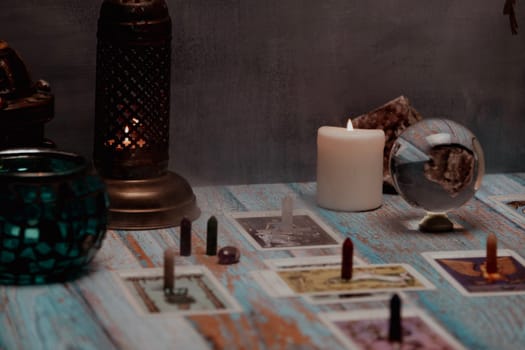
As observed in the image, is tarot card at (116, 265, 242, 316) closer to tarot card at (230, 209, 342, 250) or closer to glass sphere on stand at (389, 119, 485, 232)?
tarot card at (230, 209, 342, 250)

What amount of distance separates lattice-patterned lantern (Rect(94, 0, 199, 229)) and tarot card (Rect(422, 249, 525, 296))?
375 millimetres

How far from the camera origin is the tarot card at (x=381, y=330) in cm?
123

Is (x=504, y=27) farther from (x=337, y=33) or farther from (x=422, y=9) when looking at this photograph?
(x=337, y=33)

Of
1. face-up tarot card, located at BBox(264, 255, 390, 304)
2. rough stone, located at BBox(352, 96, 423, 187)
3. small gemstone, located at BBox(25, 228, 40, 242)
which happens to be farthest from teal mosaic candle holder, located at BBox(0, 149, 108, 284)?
rough stone, located at BBox(352, 96, 423, 187)

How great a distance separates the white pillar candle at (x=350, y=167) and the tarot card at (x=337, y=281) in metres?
0.25

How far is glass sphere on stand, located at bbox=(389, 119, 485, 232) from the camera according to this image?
→ 1.59 metres

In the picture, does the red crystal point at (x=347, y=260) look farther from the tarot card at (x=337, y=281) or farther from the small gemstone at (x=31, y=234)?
the small gemstone at (x=31, y=234)

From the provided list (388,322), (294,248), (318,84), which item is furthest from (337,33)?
(388,322)

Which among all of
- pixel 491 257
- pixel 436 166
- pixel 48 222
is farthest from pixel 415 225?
pixel 48 222

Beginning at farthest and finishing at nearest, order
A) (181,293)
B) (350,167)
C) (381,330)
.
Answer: (350,167) → (181,293) → (381,330)

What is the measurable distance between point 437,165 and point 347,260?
249mm

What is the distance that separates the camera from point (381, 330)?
1.27 meters

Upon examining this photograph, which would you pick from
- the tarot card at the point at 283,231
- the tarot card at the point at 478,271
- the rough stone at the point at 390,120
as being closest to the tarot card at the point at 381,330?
the tarot card at the point at 478,271

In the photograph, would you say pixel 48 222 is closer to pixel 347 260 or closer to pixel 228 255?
pixel 228 255
